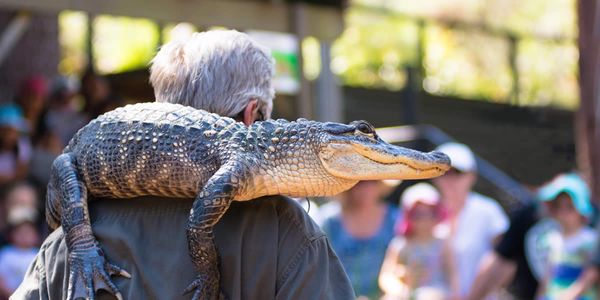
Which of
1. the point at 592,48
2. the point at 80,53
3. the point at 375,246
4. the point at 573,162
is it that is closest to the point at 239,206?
the point at 375,246

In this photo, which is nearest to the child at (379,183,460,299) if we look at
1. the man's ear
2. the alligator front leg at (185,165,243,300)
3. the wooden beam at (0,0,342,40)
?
the wooden beam at (0,0,342,40)

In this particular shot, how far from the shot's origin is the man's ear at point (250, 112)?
291cm

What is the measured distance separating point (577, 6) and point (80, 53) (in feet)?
35.7

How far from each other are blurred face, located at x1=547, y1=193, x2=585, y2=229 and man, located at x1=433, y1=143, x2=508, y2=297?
0.38m

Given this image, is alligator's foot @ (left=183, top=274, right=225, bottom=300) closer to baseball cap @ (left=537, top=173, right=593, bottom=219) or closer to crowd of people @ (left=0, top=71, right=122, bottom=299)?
crowd of people @ (left=0, top=71, right=122, bottom=299)

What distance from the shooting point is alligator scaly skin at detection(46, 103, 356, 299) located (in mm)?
2656

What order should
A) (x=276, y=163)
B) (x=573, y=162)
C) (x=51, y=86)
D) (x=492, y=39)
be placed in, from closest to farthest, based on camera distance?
(x=276, y=163) < (x=51, y=86) < (x=573, y=162) < (x=492, y=39)

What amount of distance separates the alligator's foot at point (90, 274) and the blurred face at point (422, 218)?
404 centimetres

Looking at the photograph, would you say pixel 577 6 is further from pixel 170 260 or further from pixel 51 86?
pixel 170 260

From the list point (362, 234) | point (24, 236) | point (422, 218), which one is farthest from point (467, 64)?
point (24, 236)

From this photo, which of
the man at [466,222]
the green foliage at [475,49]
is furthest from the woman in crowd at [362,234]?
the green foliage at [475,49]

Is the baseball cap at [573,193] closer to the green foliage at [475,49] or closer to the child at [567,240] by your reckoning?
the child at [567,240]

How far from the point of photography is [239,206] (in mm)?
2801

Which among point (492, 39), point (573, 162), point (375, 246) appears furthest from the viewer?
point (492, 39)
